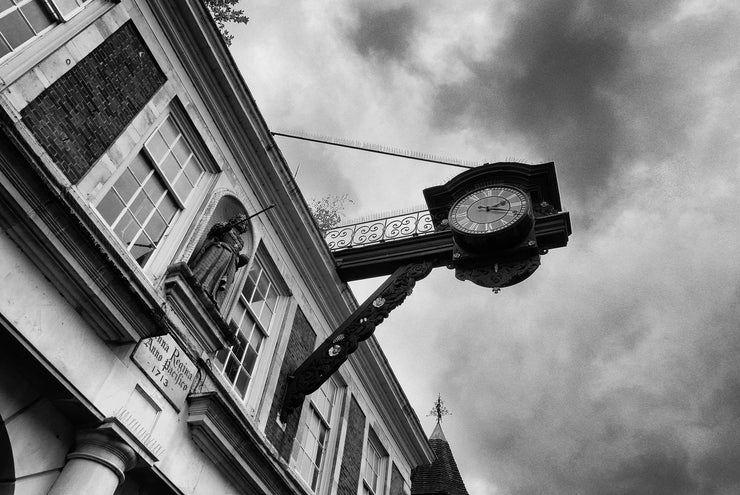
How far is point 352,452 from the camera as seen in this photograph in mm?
12203

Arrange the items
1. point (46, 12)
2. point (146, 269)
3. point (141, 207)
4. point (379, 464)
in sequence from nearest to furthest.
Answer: point (46, 12) < point (146, 269) < point (141, 207) < point (379, 464)

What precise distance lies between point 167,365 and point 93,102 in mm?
3124

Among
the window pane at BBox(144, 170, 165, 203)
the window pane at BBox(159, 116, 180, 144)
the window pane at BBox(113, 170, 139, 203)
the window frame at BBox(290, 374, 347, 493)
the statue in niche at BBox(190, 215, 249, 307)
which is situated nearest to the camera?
the window pane at BBox(113, 170, 139, 203)

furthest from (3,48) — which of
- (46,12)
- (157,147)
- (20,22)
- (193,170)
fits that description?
(193,170)

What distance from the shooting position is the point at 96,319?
6191mm

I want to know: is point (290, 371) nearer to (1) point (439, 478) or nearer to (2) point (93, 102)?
(2) point (93, 102)

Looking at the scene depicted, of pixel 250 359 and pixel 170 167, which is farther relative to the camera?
pixel 250 359

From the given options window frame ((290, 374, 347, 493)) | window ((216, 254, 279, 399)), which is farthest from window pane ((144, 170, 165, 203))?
window frame ((290, 374, 347, 493))

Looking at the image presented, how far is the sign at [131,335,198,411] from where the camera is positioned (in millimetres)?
6906

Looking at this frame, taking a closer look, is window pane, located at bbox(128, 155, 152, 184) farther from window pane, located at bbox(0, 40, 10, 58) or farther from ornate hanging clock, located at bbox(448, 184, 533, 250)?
ornate hanging clock, located at bbox(448, 184, 533, 250)

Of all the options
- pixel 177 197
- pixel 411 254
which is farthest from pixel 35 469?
pixel 411 254

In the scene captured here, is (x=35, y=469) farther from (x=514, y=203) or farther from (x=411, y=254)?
(x=514, y=203)

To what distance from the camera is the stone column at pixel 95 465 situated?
18.3 ft

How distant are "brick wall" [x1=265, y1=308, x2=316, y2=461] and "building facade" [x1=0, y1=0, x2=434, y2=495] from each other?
0.05 metres
